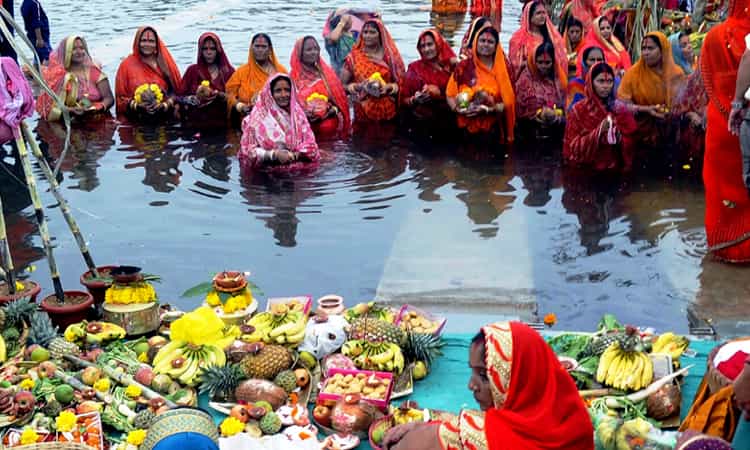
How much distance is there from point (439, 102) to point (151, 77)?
3175 millimetres

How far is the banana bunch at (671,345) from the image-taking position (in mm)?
4715

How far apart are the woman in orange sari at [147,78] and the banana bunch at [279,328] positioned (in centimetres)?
574

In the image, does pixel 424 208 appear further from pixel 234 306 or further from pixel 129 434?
pixel 129 434

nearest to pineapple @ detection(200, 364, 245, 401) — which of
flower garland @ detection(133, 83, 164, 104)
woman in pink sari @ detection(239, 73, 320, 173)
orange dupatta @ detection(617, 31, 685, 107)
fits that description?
woman in pink sari @ detection(239, 73, 320, 173)

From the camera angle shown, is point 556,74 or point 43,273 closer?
point 43,273

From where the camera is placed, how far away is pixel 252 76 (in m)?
10.2

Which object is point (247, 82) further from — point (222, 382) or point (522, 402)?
point (522, 402)

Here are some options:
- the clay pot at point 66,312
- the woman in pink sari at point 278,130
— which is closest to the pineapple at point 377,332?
the clay pot at point 66,312

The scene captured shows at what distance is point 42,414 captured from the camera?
440 cm

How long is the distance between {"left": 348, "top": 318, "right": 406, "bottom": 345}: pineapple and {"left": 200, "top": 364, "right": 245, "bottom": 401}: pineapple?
64cm

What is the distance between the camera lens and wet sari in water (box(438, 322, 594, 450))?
124 inches

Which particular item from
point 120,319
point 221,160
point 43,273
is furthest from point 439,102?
point 120,319

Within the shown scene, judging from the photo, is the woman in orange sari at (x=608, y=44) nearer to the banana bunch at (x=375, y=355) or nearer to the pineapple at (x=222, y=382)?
the banana bunch at (x=375, y=355)

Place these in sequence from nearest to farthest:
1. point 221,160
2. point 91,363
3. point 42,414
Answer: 1. point 42,414
2. point 91,363
3. point 221,160
